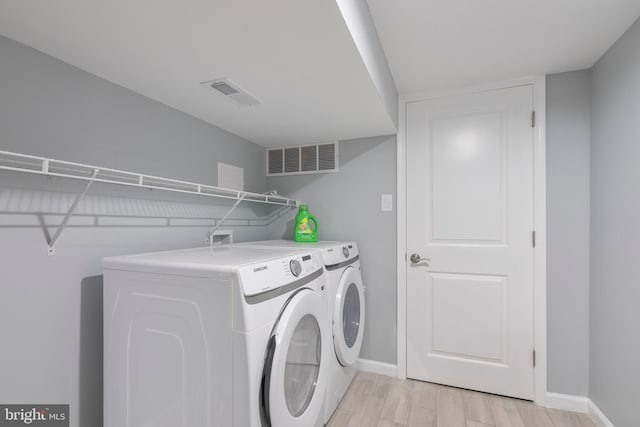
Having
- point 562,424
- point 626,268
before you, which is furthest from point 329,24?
point 562,424

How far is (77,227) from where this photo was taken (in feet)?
4.10

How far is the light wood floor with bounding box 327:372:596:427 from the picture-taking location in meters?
1.73

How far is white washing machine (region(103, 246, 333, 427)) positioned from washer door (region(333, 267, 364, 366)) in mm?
422

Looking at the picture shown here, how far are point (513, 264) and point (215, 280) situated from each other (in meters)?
1.93

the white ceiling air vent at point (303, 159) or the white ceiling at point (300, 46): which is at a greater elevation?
the white ceiling at point (300, 46)

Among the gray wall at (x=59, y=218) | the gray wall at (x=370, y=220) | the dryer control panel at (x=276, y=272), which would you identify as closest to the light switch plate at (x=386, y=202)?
the gray wall at (x=370, y=220)

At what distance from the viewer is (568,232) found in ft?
6.15

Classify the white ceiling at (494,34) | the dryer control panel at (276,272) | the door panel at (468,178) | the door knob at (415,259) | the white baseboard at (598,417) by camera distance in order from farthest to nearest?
1. the door knob at (415,259)
2. the door panel at (468,178)
3. the white baseboard at (598,417)
4. the white ceiling at (494,34)
5. the dryer control panel at (276,272)

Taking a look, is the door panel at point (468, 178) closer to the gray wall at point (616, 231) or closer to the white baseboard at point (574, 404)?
the gray wall at point (616, 231)

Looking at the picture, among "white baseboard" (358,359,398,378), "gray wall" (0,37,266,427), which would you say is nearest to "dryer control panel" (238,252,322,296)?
"gray wall" (0,37,266,427)

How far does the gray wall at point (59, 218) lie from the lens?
3.51 feet

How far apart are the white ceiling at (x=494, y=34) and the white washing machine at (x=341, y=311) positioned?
123 cm

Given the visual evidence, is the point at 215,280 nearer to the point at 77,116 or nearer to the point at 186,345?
the point at 186,345

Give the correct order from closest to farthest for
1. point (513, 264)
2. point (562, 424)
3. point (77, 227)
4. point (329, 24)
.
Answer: point (329, 24)
point (77, 227)
point (562, 424)
point (513, 264)
